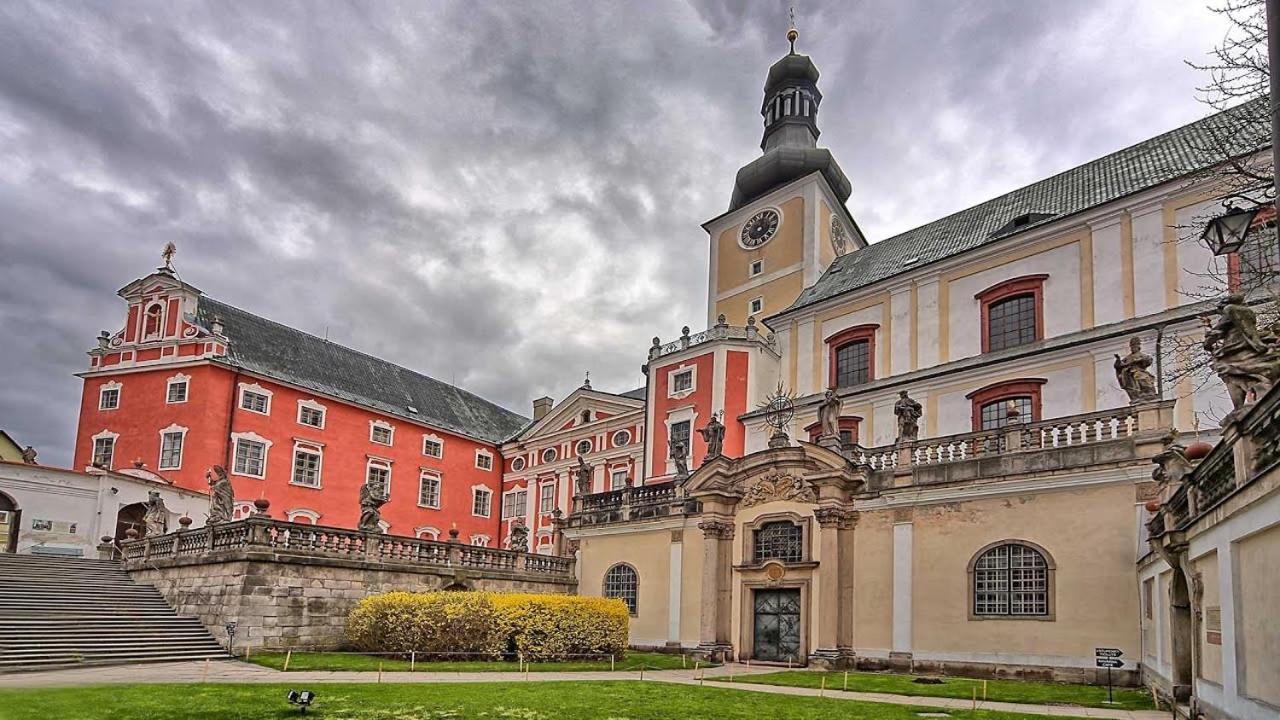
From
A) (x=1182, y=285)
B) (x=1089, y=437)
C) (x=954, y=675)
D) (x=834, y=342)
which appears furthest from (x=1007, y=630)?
(x=834, y=342)

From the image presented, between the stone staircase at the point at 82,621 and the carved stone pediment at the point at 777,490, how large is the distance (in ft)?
45.1

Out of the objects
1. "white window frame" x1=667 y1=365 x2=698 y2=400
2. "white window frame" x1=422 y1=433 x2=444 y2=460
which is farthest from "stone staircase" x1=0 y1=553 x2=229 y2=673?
"white window frame" x1=422 y1=433 x2=444 y2=460

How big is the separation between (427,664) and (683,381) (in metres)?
19.6

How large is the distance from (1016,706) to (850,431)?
56.3ft

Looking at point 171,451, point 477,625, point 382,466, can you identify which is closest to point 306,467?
point 382,466

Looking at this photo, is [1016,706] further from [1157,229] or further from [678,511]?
[1157,229]

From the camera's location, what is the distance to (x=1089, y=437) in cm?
1908

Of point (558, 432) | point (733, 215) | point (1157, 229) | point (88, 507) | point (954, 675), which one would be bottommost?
point (954, 675)

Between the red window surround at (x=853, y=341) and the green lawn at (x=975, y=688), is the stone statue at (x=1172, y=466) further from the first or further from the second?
the red window surround at (x=853, y=341)

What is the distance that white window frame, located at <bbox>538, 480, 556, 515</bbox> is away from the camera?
1943 inches

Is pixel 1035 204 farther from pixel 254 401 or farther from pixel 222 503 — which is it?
pixel 254 401

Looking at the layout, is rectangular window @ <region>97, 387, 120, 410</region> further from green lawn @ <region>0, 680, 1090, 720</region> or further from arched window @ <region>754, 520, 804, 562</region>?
arched window @ <region>754, 520, 804, 562</region>

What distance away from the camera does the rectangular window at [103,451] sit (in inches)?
1554

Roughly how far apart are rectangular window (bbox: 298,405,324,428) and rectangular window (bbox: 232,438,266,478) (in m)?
2.58
